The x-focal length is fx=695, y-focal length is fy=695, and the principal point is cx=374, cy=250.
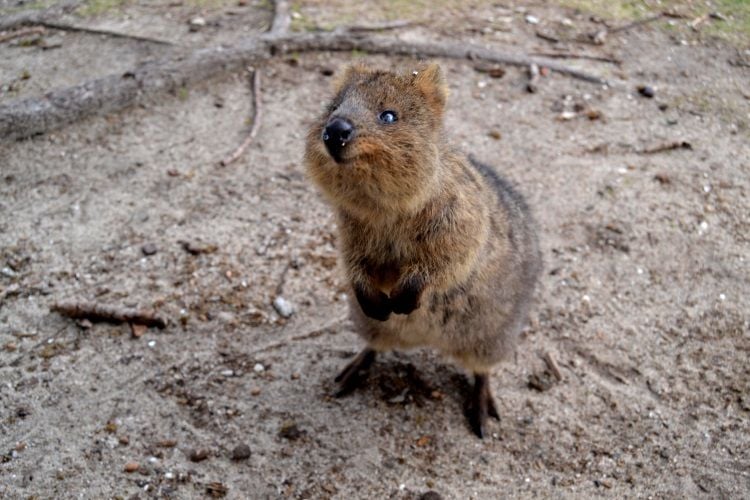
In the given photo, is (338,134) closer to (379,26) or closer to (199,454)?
(199,454)

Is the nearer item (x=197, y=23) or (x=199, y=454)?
(x=199, y=454)

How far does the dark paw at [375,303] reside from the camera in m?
3.53

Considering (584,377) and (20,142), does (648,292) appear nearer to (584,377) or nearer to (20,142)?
(584,377)

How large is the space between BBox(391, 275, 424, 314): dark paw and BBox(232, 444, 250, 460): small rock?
1.10m

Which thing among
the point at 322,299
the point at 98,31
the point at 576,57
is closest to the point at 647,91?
the point at 576,57

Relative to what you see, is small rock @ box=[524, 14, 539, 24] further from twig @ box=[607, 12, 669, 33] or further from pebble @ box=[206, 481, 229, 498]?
pebble @ box=[206, 481, 229, 498]

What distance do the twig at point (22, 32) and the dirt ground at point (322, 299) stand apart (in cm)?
18

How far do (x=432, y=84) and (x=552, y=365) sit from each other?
6.27 feet

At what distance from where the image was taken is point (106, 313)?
430 centimetres

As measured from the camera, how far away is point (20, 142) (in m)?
5.67

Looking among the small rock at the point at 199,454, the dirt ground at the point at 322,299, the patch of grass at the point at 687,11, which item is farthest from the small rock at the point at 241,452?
the patch of grass at the point at 687,11

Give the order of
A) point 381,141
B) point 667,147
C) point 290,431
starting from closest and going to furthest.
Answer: point 381,141 → point 290,431 → point 667,147

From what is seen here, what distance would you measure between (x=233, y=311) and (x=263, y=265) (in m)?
0.46

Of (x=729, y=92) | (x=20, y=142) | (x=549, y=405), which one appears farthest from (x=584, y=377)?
(x=20, y=142)
